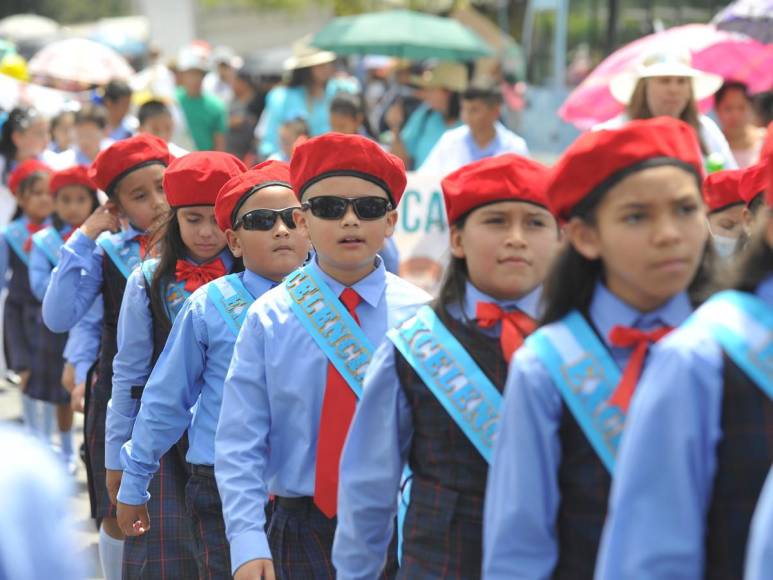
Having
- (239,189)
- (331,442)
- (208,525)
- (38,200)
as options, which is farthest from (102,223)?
(38,200)

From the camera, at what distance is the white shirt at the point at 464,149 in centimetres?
1005

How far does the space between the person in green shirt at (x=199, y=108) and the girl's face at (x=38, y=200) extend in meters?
5.72

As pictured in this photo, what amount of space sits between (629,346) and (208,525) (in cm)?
223

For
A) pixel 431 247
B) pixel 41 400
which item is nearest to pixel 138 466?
pixel 41 400

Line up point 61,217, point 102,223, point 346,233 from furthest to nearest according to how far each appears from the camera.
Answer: point 61,217 < point 102,223 < point 346,233

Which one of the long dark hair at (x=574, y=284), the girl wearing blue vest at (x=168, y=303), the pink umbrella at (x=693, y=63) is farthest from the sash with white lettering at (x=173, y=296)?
the pink umbrella at (x=693, y=63)

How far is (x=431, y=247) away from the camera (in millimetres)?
10930

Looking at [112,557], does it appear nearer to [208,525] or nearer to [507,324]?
[208,525]

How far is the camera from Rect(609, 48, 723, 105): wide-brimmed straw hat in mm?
7598

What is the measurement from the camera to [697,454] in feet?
9.25

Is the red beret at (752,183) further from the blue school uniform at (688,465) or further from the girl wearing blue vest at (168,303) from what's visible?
the blue school uniform at (688,465)

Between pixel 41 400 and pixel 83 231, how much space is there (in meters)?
3.33

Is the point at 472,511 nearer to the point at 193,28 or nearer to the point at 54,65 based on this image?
the point at 54,65

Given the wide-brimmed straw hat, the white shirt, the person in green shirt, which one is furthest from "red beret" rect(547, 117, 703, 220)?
the person in green shirt
